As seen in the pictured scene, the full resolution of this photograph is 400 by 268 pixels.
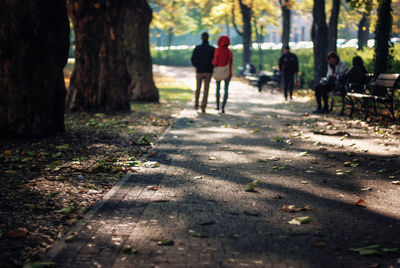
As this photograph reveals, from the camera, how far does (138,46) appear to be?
66.9 ft

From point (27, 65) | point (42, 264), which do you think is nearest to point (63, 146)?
point (27, 65)

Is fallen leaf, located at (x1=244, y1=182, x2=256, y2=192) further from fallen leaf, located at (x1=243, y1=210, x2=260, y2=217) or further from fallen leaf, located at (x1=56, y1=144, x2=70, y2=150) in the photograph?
fallen leaf, located at (x1=56, y1=144, x2=70, y2=150)

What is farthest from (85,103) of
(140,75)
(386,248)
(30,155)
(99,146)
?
(386,248)

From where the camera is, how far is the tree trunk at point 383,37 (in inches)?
635

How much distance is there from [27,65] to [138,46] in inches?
412

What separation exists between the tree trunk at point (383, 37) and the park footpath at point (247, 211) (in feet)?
20.9

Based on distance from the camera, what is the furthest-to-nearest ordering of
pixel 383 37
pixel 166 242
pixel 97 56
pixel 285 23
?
1. pixel 285 23
2. pixel 383 37
3. pixel 97 56
4. pixel 166 242

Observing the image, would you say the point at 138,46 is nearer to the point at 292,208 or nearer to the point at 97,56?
the point at 97,56

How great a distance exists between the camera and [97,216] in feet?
17.7

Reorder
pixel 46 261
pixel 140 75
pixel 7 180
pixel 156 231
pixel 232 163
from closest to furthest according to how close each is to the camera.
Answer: pixel 46 261 → pixel 156 231 → pixel 7 180 → pixel 232 163 → pixel 140 75

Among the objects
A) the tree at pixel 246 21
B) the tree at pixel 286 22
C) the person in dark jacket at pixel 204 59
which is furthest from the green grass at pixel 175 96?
the tree at pixel 246 21

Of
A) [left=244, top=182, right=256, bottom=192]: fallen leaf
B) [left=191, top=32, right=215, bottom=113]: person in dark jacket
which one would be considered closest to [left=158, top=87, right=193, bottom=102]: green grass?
[left=191, top=32, right=215, bottom=113]: person in dark jacket

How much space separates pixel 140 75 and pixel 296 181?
1415 cm

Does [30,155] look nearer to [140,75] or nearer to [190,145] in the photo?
[190,145]
